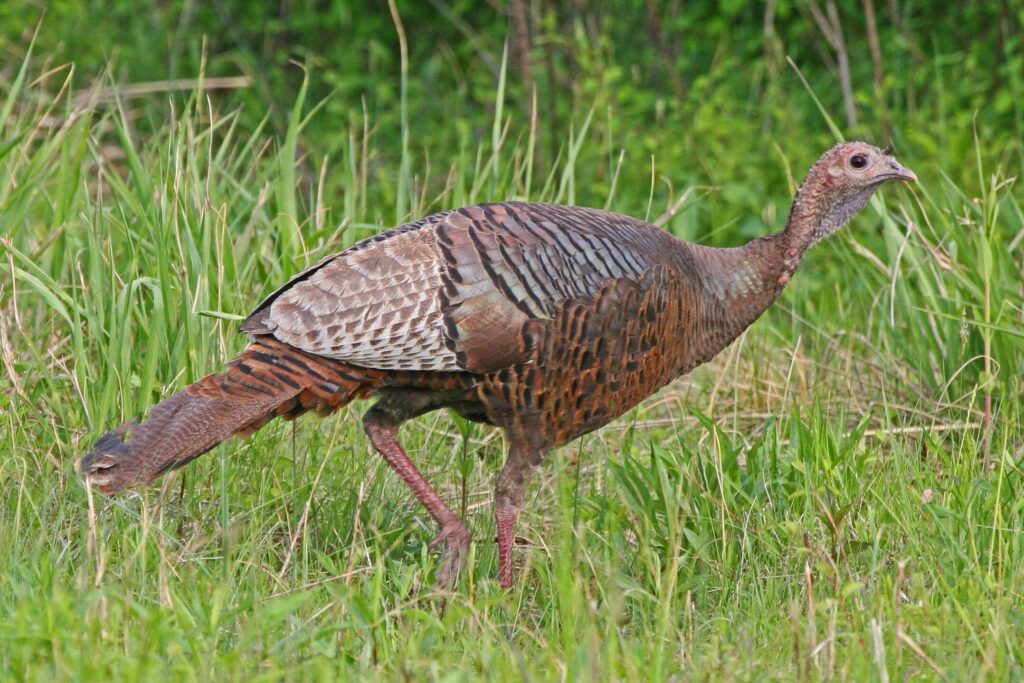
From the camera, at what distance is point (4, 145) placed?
4734 mm

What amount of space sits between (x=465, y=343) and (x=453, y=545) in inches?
23.5

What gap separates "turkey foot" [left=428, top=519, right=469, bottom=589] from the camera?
4035 millimetres

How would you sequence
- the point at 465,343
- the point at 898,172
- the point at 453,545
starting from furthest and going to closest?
the point at 898,172 → the point at 453,545 → the point at 465,343

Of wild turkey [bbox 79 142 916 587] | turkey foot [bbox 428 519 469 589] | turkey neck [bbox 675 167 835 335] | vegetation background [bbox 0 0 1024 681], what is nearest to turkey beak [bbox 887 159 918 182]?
turkey neck [bbox 675 167 835 335]

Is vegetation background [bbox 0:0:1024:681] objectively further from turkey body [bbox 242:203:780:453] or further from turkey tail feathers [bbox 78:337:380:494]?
turkey body [bbox 242:203:780:453]

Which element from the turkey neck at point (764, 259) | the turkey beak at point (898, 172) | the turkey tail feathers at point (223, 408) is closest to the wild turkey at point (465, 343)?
the turkey tail feathers at point (223, 408)

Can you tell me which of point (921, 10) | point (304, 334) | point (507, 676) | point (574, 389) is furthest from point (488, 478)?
point (921, 10)

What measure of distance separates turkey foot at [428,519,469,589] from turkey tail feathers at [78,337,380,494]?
46 cm

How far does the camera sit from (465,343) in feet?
12.8

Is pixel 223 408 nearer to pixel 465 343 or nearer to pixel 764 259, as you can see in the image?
pixel 465 343

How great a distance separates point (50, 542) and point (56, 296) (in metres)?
1.10

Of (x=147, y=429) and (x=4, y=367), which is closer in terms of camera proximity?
(x=147, y=429)

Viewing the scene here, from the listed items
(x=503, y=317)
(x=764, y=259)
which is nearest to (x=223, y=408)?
(x=503, y=317)

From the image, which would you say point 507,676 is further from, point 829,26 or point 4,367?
point 829,26
